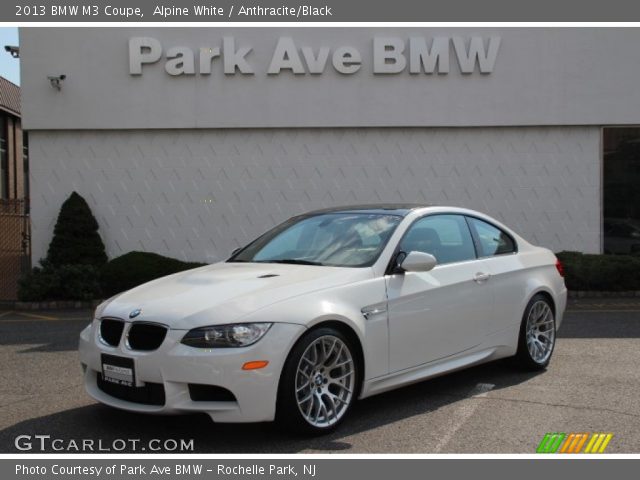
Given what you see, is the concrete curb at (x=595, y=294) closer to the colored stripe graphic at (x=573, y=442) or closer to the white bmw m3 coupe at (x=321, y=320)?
the white bmw m3 coupe at (x=321, y=320)

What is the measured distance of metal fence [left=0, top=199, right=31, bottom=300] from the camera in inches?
572

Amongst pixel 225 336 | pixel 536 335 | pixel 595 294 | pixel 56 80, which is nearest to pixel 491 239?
pixel 536 335

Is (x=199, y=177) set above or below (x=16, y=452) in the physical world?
above

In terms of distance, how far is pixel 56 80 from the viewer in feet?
45.9

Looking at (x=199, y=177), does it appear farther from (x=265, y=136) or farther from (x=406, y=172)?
(x=406, y=172)

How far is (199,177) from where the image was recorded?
1443 cm

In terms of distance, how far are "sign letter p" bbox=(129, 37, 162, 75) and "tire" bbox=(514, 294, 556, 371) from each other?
9.96 metres

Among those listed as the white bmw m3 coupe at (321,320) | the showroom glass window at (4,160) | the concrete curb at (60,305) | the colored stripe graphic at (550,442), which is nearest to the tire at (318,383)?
the white bmw m3 coupe at (321,320)

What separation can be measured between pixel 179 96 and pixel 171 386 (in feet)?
35.0

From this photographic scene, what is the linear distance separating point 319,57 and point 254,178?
2.71 meters

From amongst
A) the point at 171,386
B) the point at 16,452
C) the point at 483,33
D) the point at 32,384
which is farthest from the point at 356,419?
the point at 483,33

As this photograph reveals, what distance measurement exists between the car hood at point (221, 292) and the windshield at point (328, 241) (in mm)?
212

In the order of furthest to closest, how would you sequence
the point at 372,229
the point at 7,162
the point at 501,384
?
the point at 7,162
the point at 501,384
the point at 372,229

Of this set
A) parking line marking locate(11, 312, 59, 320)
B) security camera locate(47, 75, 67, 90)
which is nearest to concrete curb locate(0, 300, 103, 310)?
parking line marking locate(11, 312, 59, 320)
